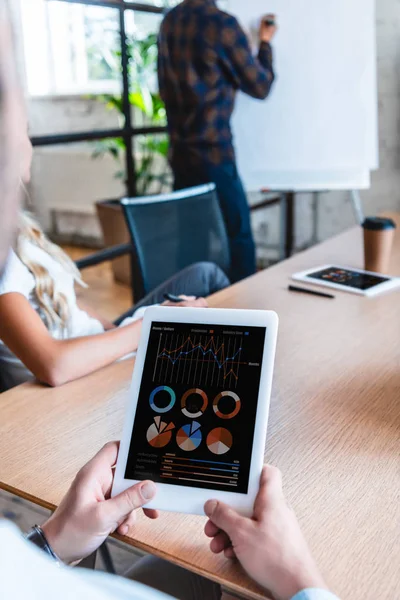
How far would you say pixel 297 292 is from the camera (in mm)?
1481

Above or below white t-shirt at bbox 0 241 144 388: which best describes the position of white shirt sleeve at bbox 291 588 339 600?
below

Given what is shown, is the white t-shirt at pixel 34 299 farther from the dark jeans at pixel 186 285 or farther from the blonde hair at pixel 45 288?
the dark jeans at pixel 186 285

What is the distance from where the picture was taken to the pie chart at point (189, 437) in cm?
74

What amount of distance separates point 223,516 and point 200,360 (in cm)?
20

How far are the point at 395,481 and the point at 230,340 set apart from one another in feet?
0.88

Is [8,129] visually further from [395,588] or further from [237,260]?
[237,260]

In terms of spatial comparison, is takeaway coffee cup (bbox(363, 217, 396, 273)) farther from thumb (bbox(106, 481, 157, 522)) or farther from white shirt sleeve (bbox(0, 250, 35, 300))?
→ thumb (bbox(106, 481, 157, 522))

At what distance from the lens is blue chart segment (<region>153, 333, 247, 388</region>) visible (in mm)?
766

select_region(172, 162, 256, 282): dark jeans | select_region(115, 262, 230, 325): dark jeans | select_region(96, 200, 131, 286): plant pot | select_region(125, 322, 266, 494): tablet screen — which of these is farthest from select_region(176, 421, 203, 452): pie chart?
select_region(96, 200, 131, 286): plant pot

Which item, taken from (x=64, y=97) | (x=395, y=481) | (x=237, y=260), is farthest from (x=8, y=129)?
(x=64, y=97)

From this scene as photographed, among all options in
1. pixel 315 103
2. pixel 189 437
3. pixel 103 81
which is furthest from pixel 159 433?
pixel 103 81

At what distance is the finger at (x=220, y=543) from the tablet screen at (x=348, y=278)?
90cm

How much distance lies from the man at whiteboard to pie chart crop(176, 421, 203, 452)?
1682mm

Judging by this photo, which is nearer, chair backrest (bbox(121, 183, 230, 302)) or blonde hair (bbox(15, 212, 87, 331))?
blonde hair (bbox(15, 212, 87, 331))
